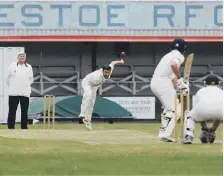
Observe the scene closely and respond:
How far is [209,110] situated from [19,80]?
7064mm

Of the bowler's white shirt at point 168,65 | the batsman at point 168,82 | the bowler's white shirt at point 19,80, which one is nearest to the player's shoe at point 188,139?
the batsman at point 168,82

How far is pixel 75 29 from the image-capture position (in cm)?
3581

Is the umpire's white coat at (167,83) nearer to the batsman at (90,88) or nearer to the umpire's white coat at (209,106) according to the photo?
the umpire's white coat at (209,106)

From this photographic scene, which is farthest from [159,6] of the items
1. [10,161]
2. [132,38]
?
[10,161]

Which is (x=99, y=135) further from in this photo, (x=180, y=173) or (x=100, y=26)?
(x=100, y=26)

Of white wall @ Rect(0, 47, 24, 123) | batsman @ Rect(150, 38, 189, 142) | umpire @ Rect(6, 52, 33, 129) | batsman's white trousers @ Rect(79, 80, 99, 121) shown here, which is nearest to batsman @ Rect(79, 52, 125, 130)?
batsman's white trousers @ Rect(79, 80, 99, 121)

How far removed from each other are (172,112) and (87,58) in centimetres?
2286

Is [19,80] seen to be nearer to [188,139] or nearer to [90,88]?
[90,88]

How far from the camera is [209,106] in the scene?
14.4 meters

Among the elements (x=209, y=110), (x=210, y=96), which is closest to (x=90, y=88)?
(x=210, y=96)

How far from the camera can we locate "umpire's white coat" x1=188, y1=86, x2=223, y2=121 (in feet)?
47.1

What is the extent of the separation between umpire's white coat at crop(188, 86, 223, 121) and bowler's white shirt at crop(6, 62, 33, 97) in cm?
662

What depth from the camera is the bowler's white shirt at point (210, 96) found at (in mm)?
14391

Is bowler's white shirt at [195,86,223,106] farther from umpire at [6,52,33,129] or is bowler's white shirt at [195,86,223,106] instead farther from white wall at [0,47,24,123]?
white wall at [0,47,24,123]
